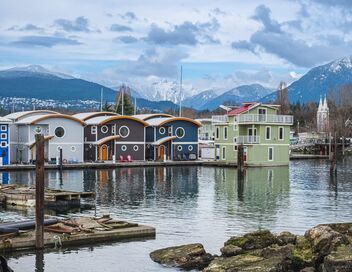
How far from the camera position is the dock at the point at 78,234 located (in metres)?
25.8

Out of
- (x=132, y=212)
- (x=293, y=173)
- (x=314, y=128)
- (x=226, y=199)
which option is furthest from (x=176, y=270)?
(x=314, y=128)

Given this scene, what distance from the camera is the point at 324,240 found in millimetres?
21953

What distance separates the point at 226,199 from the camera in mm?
44719

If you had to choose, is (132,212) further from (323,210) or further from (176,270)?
(176,270)

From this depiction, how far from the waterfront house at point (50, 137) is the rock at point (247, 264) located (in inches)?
2194

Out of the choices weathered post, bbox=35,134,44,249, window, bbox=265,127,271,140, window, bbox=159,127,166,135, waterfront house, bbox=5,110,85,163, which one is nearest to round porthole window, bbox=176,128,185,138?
window, bbox=159,127,166,135

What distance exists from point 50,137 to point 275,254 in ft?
Result: 184

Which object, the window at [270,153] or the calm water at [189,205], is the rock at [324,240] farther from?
the window at [270,153]

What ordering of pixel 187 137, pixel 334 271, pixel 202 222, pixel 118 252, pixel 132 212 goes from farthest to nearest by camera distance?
Answer: 1. pixel 187 137
2. pixel 132 212
3. pixel 202 222
4. pixel 118 252
5. pixel 334 271

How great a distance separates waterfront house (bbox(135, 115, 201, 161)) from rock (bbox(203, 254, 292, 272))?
6182 centimetres

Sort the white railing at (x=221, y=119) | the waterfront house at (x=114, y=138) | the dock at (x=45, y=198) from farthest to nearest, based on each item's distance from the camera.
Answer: the white railing at (x=221, y=119) < the waterfront house at (x=114, y=138) < the dock at (x=45, y=198)

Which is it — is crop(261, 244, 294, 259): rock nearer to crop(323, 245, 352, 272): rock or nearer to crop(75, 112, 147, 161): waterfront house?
crop(323, 245, 352, 272): rock

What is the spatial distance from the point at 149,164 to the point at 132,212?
4139 centimetres

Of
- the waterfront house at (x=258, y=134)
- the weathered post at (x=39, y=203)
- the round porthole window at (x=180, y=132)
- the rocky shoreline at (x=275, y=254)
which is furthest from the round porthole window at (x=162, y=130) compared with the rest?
the rocky shoreline at (x=275, y=254)
